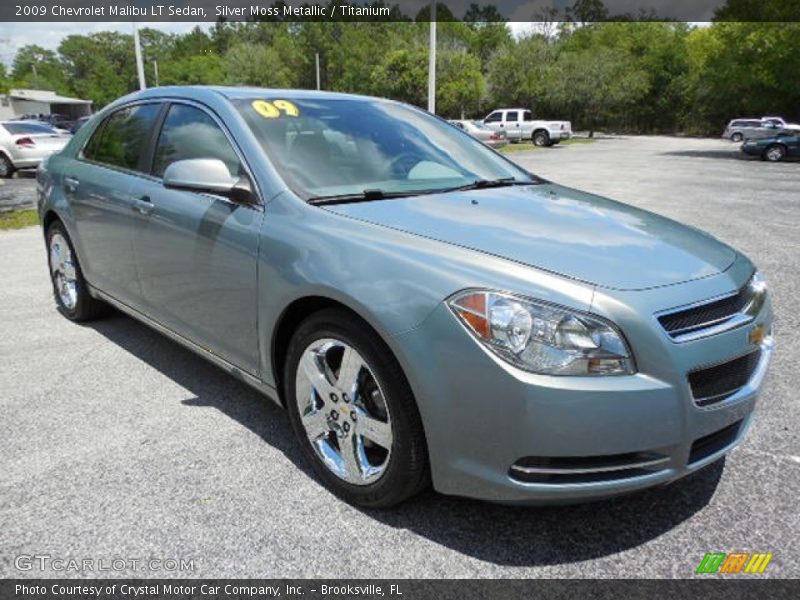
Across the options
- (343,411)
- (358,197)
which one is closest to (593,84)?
(358,197)

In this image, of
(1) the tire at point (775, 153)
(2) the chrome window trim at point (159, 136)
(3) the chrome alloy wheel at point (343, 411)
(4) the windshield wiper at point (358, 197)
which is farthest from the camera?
(1) the tire at point (775, 153)

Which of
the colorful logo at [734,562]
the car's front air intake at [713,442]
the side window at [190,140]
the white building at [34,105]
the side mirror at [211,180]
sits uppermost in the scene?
the white building at [34,105]

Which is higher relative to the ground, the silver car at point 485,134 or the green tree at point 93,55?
the green tree at point 93,55

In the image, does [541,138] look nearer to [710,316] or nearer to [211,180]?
[211,180]

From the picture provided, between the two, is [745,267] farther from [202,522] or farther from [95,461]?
[95,461]

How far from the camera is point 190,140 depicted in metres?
3.44

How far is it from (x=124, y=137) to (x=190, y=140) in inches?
37.4

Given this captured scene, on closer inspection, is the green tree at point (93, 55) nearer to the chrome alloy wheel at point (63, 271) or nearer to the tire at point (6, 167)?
the tire at point (6, 167)

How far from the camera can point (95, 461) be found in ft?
9.64

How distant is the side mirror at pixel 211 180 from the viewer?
9.36 ft

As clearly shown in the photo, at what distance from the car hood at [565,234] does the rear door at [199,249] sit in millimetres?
549

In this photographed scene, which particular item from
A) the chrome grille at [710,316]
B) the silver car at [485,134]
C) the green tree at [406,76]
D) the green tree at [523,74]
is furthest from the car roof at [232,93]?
the green tree at [523,74]

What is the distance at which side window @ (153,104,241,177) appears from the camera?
314 centimetres

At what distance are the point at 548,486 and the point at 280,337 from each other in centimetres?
132
